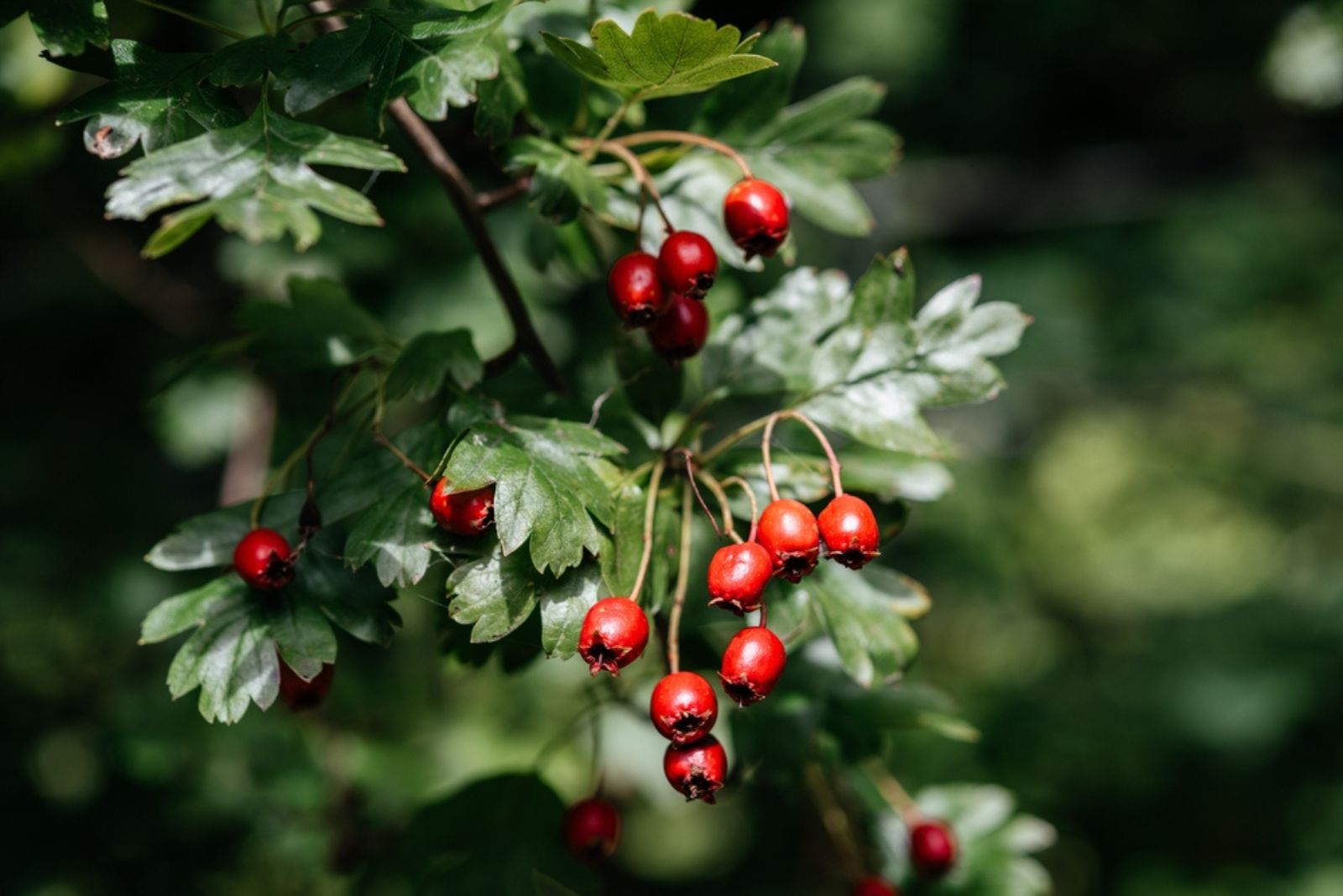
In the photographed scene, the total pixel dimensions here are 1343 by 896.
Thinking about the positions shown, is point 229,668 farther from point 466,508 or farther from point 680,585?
point 680,585

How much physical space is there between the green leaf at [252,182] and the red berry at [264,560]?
298 mm

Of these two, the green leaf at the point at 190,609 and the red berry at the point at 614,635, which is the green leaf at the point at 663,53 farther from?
the green leaf at the point at 190,609

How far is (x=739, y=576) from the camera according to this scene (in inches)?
36.5

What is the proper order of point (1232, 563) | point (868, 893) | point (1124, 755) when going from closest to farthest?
point (868, 893) → point (1124, 755) → point (1232, 563)

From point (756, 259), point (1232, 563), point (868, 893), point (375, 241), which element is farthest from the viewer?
point (1232, 563)

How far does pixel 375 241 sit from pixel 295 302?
0.80 metres

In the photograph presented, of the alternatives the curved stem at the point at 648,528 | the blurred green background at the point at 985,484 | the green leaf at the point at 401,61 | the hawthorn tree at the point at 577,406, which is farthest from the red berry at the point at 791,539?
the blurred green background at the point at 985,484

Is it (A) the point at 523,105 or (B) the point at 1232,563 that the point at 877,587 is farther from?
(B) the point at 1232,563

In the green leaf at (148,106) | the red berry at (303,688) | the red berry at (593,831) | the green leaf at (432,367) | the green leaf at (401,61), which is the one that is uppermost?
the green leaf at (401,61)

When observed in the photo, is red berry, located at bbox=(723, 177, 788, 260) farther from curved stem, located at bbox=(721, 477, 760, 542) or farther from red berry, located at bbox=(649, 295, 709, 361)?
curved stem, located at bbox=(721, 477, 760, 542)

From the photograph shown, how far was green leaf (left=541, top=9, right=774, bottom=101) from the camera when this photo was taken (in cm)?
91

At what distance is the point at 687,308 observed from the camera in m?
1.12

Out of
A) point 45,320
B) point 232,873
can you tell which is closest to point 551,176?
point 232,873

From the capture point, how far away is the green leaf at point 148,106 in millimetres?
905
